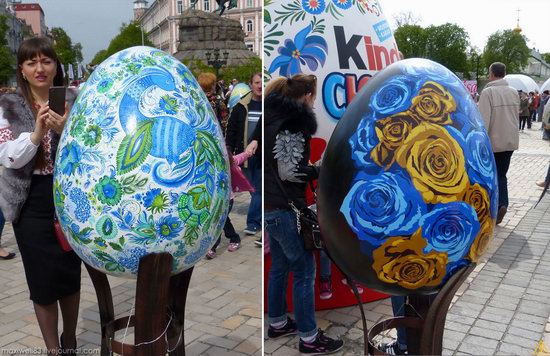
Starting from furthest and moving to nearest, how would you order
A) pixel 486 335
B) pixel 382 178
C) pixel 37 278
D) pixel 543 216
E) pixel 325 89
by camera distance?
1. pixel 543 216
2. pixel 486 335
3. pixel 325 89
4. pixel 37 278
5. pixel 382 178

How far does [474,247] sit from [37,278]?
2008 millimetres

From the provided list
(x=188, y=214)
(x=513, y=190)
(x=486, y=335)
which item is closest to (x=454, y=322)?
(x=486, y=335)

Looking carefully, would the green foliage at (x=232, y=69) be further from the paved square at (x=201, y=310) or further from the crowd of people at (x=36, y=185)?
the crowd of people at (x=36, y=185)

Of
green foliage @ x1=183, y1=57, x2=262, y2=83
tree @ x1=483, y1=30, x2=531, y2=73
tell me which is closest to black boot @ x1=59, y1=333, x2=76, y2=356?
tree @ x1=483, y1=30, x2=531, y2=73

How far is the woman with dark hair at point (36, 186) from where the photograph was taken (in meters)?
2.48

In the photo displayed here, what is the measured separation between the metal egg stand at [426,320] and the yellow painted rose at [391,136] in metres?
0.50

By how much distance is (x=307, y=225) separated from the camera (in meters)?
3.01

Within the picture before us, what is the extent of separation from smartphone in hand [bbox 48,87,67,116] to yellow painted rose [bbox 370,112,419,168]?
1.26m

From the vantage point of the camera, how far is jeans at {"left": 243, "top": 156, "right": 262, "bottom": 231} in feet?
18.2

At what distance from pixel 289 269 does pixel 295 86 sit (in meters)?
1.13

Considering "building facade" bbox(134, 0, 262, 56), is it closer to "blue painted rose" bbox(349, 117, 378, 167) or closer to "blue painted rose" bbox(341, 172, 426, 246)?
"blue painted rose" bbox(349, 117, 378, 167)

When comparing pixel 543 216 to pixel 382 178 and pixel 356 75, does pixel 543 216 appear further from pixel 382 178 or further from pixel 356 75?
pixel 382 178

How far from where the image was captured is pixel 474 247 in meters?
1.91

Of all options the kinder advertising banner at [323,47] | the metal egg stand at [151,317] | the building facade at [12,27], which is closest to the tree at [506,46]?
the kinder advertising banner at [323,47]
